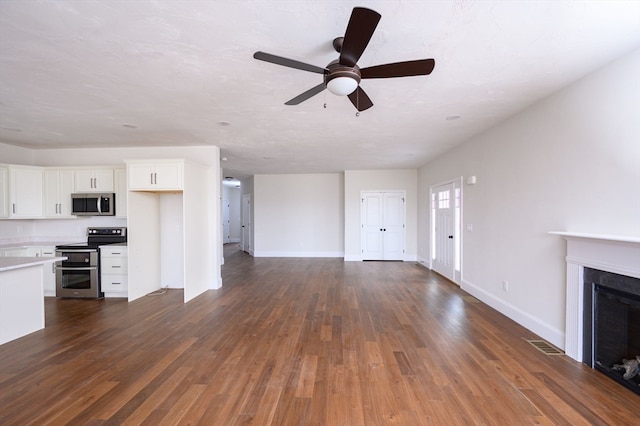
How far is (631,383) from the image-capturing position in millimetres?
2105

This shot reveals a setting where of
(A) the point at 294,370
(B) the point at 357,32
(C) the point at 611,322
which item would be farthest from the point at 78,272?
(C) the point at 611,322

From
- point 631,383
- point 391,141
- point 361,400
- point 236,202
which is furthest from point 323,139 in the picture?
point 236,202

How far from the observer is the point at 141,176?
14.0 feet

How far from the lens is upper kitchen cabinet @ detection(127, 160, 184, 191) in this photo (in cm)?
424

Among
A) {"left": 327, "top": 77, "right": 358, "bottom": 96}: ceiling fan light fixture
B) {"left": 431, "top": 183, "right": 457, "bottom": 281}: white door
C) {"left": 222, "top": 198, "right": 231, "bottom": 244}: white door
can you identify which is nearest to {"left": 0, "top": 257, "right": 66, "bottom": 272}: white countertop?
{"left": 327, "top": 77, "right": 358, "bottom": 96}: ceiling fan light fixture

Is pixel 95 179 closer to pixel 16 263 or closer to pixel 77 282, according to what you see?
pixel 77 282

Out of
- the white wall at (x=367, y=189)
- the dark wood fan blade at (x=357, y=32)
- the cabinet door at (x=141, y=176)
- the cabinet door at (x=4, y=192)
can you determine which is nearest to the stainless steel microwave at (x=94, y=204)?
the cabinet door at (x=141, y=176)

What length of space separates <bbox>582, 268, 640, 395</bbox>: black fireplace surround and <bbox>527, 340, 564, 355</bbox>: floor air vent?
22 centimetres

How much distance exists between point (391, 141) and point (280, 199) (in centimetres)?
467

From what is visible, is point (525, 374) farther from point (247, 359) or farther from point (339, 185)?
point (339, 185)

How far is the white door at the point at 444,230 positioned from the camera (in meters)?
5.42

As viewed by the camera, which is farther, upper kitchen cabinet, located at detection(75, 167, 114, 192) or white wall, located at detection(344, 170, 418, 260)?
white wall, located at detection(344, 170, 418, 260)

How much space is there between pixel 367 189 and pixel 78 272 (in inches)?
260

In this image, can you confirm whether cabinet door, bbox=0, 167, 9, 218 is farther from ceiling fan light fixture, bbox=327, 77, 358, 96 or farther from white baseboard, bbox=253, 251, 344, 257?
ceiling fan light fixture, bbox=327, 77, 358, 96
